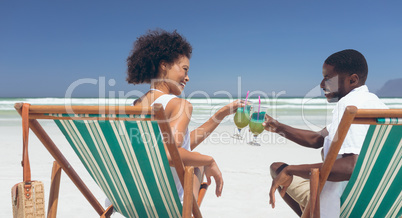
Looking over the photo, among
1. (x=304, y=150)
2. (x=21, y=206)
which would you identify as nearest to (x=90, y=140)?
(x=21, y=206)

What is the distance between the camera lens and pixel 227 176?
14.8 ft

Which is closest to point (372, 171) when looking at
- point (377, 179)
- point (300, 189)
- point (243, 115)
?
point (377, 179)

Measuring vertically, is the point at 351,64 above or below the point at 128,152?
above

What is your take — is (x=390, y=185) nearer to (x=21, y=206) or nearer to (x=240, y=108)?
(x=240, y=108)

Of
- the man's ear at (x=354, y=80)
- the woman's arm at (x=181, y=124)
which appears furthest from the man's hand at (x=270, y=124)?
the woman's arm at (x=181, y=124)

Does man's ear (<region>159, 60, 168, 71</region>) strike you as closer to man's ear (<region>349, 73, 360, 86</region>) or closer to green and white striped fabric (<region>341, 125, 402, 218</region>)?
man's ear (<region>349, 73, 360, 86</region>)

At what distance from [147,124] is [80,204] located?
90.0 inches

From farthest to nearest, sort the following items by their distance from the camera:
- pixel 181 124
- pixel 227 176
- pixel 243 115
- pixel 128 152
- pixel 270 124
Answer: pixel 227 176 < pixel 243 115 < pixel 270 124 < pixel 181 124 < pixel 128 152

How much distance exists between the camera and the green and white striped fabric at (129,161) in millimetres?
1579

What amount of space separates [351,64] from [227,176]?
9.18 ft

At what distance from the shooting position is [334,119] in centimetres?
172

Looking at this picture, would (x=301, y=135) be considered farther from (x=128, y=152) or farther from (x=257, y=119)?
(x=128, y=152)

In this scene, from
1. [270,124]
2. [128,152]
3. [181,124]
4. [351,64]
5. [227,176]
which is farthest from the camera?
[227,176]

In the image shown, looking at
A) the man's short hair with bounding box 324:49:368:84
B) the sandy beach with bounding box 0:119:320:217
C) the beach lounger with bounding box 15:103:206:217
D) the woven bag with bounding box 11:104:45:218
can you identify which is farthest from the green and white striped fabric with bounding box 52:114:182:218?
the sandy beach with bounding box 0:119:320:217
